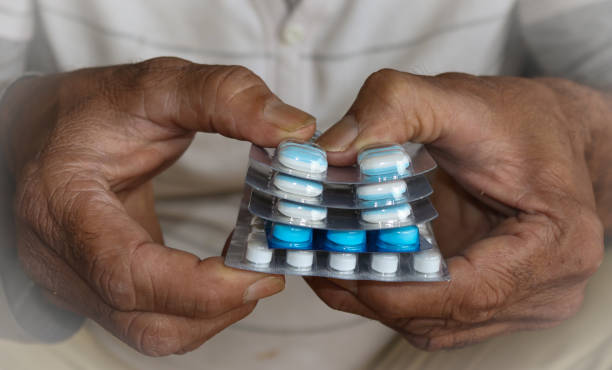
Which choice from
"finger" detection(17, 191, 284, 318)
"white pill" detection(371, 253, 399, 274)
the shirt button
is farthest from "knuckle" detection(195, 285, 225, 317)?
the shirt button

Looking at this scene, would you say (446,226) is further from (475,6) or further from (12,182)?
(12,182)

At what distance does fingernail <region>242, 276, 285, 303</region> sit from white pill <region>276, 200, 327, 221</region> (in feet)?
0.18

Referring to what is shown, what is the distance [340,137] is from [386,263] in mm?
83

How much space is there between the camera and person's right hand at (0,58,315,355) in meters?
0.40

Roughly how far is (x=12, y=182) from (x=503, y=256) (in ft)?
1.29

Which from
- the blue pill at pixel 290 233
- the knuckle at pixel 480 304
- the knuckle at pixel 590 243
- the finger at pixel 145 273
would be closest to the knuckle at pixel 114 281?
the finger at pixel 145 273

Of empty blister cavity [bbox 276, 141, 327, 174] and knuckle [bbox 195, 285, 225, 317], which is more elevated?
empty blister cavity [bbox 276, 141, 327, 174]

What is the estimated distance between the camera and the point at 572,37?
1.96 ft

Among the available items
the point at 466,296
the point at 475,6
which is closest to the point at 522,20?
the point at 475,6

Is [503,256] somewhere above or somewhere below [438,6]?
below

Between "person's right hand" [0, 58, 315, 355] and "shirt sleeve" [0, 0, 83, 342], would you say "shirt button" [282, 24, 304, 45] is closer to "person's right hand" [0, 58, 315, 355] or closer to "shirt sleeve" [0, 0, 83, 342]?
"person's right hand" [0, 58, 315, 355]

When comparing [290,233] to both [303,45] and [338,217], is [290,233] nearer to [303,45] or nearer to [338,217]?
[338,217]

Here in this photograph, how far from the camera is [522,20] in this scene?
0.60m

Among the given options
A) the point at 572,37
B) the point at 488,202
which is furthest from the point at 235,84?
the point at 572,37
